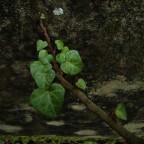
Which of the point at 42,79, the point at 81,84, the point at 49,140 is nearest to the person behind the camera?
the point at 42,79

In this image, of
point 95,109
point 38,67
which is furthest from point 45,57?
point 95,109

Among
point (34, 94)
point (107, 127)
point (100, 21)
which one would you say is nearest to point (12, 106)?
point (34, 94)

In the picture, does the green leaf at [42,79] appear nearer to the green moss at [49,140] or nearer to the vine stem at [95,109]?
the vine stem at [95,109]

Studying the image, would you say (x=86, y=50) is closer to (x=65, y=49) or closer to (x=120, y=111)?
(x=65, y=49)

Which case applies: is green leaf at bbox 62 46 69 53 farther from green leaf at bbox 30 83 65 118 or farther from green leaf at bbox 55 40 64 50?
green leaf at bbox 30 83 65 118

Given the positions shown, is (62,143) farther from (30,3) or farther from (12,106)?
(30,3)

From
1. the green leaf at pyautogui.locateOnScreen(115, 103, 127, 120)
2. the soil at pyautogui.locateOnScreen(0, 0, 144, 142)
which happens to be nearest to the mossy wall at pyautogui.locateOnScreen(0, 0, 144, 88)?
the soil at pyautogui.locateOnScreen(0, 0, 144, 142)
